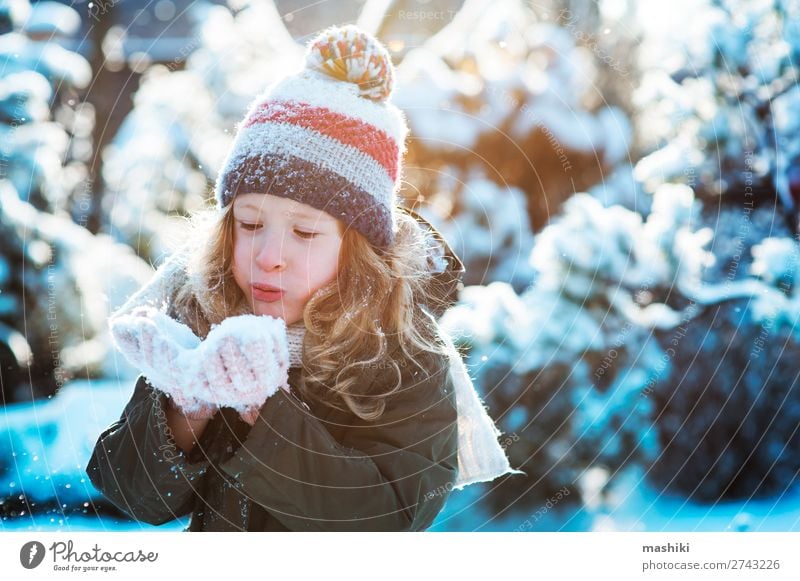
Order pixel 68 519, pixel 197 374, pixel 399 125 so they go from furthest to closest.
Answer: pixel 68 519 → pixel 399 125 → pixel 197 374

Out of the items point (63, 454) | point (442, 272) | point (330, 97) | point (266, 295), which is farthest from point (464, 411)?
point (63, 454)

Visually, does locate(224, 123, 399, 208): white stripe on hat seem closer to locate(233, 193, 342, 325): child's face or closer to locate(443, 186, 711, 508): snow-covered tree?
locate(233, 193, 342, 325): child's face

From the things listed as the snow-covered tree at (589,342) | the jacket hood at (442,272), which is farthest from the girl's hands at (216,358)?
the snow-covered tree at (589,342)

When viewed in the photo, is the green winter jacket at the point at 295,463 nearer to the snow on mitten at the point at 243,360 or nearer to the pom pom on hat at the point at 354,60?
the snow on mitten at the point at 243,360

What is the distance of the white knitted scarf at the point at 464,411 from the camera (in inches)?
32.2

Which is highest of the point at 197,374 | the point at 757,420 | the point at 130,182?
the point at 130,182

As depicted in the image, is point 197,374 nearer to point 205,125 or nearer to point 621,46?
point 205,125

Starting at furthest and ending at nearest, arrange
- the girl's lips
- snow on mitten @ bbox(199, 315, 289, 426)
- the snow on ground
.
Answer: the snow on ground, the girl's lips, snow on mitten @ bbox(199, 315, 289, 426)

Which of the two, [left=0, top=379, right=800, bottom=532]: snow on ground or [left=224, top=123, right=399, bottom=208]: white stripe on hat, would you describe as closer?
[left=224, top=123, right=399, bottom=208]: white stripe on hat

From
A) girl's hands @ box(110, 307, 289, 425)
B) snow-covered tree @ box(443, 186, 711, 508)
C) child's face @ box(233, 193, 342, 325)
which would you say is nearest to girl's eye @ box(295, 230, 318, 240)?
child's face @ box(233, 193, 342, 325)

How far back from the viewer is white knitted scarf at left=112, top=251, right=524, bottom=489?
82 cm
